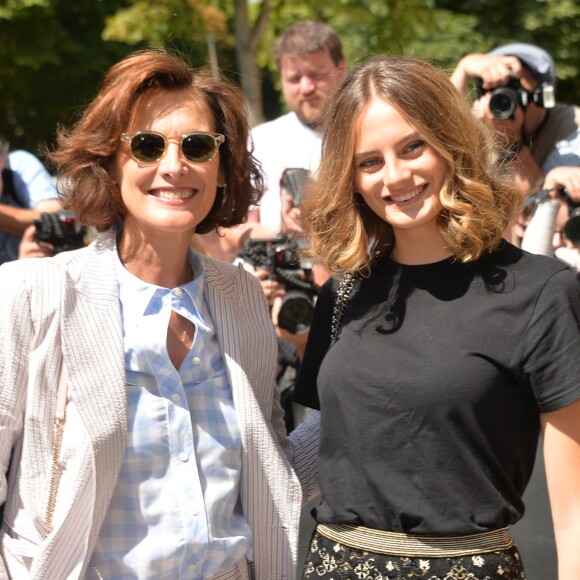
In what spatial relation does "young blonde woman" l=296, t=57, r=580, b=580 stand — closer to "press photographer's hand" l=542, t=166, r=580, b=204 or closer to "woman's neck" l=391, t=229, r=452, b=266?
"woman's neck" l=391, t=229, r=452, b=266

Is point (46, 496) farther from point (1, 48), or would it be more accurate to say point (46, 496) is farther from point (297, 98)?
point (1, 48)

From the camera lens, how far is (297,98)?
16.9 ft

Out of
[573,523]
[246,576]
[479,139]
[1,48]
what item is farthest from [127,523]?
[1,48]

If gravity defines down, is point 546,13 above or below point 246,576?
below

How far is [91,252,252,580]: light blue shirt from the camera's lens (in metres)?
2.36

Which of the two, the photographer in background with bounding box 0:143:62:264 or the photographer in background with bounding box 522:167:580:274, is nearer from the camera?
the photographer in background with bounding box 522:167:580:274

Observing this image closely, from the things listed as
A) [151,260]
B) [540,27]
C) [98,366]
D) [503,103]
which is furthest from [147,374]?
[540,27]

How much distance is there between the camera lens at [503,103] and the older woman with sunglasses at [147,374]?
160 centimetres

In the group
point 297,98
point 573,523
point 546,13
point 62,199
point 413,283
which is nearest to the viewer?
point 573,523

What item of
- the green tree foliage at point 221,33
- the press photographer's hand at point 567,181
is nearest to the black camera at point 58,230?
the press photographer's hand at point 567,181

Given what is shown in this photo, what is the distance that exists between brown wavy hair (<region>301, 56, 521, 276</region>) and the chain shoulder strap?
3 centimetres

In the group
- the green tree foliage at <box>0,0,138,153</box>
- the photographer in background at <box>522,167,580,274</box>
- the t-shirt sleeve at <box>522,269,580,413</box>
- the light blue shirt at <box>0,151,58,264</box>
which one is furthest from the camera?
the green tree foliage at <box>0,0,138,153</box>

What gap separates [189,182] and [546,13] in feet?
52.7

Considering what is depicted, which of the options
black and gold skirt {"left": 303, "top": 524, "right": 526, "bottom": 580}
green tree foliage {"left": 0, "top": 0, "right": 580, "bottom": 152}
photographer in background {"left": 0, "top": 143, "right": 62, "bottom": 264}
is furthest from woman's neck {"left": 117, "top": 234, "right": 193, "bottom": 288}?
green tree foliage {"left": 0, "top": 0, "right": 580, "bottom": 152}
